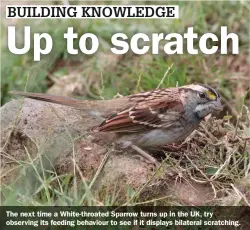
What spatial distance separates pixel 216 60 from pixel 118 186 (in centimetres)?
208

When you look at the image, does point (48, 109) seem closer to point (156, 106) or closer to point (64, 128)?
point (64, 128)

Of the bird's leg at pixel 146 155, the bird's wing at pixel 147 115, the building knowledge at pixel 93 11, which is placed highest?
the building knowledge at pixel 93 11

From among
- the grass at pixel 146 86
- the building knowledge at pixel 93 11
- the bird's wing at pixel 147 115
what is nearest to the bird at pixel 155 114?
the bird's wing at pixel 147 115

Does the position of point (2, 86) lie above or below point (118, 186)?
above

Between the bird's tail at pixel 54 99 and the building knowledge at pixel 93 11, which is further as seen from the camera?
the building knowledge at pixel 93 11

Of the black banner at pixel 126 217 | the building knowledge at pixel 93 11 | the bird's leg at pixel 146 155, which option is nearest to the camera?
the black banner at pixel 126 217

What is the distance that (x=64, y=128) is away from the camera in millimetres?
4820

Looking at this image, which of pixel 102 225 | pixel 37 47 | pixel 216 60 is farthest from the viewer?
pixel 216 60

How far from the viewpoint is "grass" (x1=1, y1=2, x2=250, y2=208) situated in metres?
4.28

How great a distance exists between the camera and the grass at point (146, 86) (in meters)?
4.28

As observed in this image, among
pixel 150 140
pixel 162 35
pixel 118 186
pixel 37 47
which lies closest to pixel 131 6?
pixel 162 35

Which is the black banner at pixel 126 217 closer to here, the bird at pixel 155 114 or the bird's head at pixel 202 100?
the bird at pixel 155 114

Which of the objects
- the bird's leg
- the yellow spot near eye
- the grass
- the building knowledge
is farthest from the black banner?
the building knowledge

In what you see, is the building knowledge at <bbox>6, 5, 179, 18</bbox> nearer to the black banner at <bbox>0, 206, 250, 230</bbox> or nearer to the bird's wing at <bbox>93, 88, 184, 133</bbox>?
the bird's wing at <bbox>93, 88, 184, 133</bbox>
